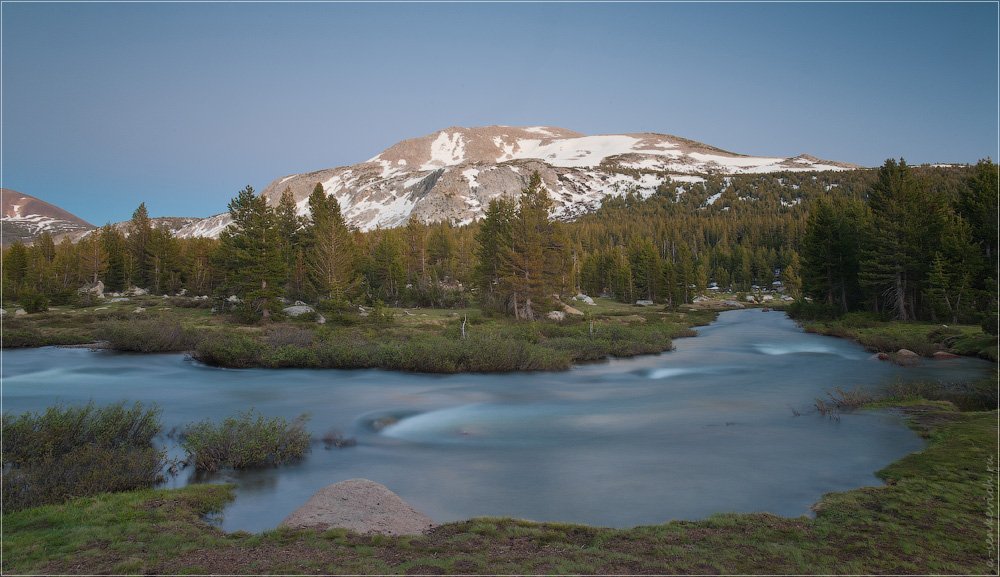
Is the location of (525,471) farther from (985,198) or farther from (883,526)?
(985,198)

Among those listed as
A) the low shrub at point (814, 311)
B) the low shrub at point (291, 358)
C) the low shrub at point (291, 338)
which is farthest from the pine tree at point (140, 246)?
the low shrub at point (814, 311)

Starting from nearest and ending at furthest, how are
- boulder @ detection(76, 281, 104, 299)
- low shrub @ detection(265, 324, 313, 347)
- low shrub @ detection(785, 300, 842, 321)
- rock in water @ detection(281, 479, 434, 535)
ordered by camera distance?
rock in water @ detection(281, 479, 434, 535)
low shrub @ detection(265, 324, 313, 347)
low shrub @ detection(785, 300, 842, 321)
boulder @ detection(76, 281, 104, 299)

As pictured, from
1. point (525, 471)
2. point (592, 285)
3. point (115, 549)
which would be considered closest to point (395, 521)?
point (115, 549)

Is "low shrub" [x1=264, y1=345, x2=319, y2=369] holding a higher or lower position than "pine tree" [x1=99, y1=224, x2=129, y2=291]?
lower

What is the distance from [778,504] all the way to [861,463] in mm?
3997

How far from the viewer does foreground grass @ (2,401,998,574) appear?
732cm

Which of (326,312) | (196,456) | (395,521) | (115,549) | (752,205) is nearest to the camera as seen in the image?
(115,549)

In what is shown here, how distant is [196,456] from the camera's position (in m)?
13.4

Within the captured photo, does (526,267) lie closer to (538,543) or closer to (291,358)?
(291,358)

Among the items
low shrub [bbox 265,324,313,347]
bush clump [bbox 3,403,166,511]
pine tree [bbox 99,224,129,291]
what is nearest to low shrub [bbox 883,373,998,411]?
bush clump [bbox 3,403,166,511]

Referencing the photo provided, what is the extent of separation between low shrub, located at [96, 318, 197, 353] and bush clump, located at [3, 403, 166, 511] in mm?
22949

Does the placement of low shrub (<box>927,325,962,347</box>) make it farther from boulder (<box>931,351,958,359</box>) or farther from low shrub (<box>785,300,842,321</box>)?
low shrub (<box>785,300,842,321</box>)

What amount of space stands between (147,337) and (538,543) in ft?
113

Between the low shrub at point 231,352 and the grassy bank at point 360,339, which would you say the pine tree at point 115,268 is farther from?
the low shrub at point 231,352
